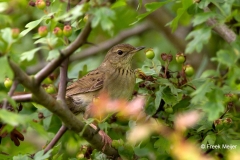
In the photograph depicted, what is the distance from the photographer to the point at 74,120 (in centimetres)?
336

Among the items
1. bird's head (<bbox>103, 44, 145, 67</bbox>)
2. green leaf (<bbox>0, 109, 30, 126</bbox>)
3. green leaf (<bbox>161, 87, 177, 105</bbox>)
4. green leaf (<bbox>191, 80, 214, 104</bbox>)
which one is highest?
green leaf (<bbox>0, 109, 30, 126</bbox>)

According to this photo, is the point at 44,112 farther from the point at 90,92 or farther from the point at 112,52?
the point at 112,52

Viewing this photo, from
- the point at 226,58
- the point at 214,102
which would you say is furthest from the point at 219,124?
the point at 226,58

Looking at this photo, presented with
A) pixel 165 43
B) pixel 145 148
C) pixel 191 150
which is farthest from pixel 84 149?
pixel 165 43

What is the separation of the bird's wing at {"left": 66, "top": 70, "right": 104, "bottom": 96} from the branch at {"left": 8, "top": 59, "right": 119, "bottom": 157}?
120 cm

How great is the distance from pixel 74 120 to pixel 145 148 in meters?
1.05

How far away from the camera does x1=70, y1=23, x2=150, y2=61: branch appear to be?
23.9 ft

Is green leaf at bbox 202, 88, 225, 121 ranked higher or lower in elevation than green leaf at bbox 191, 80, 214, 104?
lower

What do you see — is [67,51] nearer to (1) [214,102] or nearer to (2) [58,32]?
(2) [58,32]

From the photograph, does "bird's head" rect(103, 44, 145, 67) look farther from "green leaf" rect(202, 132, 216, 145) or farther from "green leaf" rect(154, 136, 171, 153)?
"green leaf" rect(202, 132, 216, 145)

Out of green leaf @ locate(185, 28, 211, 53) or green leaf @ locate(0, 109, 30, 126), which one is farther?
green leaf @ locate(185, 28, 211, 53)

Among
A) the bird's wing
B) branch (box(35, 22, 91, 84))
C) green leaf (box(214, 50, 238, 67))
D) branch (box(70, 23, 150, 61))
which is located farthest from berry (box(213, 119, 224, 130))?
branch (box(70, 23, 150, 61))

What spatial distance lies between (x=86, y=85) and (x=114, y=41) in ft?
8.02

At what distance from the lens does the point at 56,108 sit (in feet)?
10.5
